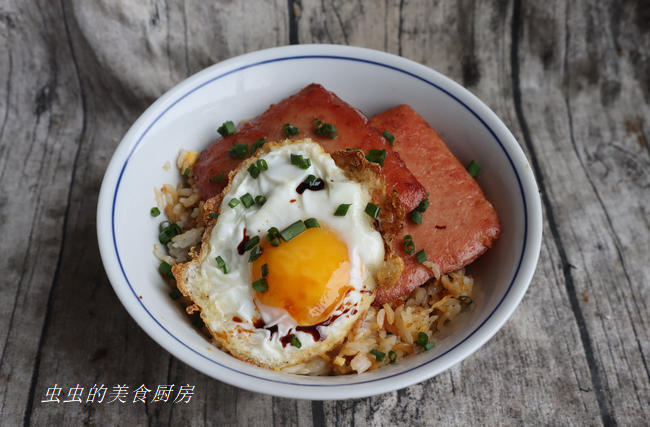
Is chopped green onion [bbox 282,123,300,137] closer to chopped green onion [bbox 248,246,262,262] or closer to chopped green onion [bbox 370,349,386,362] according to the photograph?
chopped green onion [bbox 248,246,262,262]

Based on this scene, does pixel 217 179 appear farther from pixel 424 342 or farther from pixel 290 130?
pixel 424 342

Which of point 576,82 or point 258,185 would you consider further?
point 576,82

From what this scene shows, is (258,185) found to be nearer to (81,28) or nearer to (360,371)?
(360,371)

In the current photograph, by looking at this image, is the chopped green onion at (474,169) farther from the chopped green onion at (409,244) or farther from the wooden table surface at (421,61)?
the wooden table surface at (421,61)

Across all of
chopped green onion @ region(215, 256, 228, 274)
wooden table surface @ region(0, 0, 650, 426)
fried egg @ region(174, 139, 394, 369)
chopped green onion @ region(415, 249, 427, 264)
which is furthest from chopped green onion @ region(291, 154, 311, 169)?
wooden table surface @ region(0, 0, 650, 426)

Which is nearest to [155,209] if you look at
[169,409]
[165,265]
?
[165,265]
